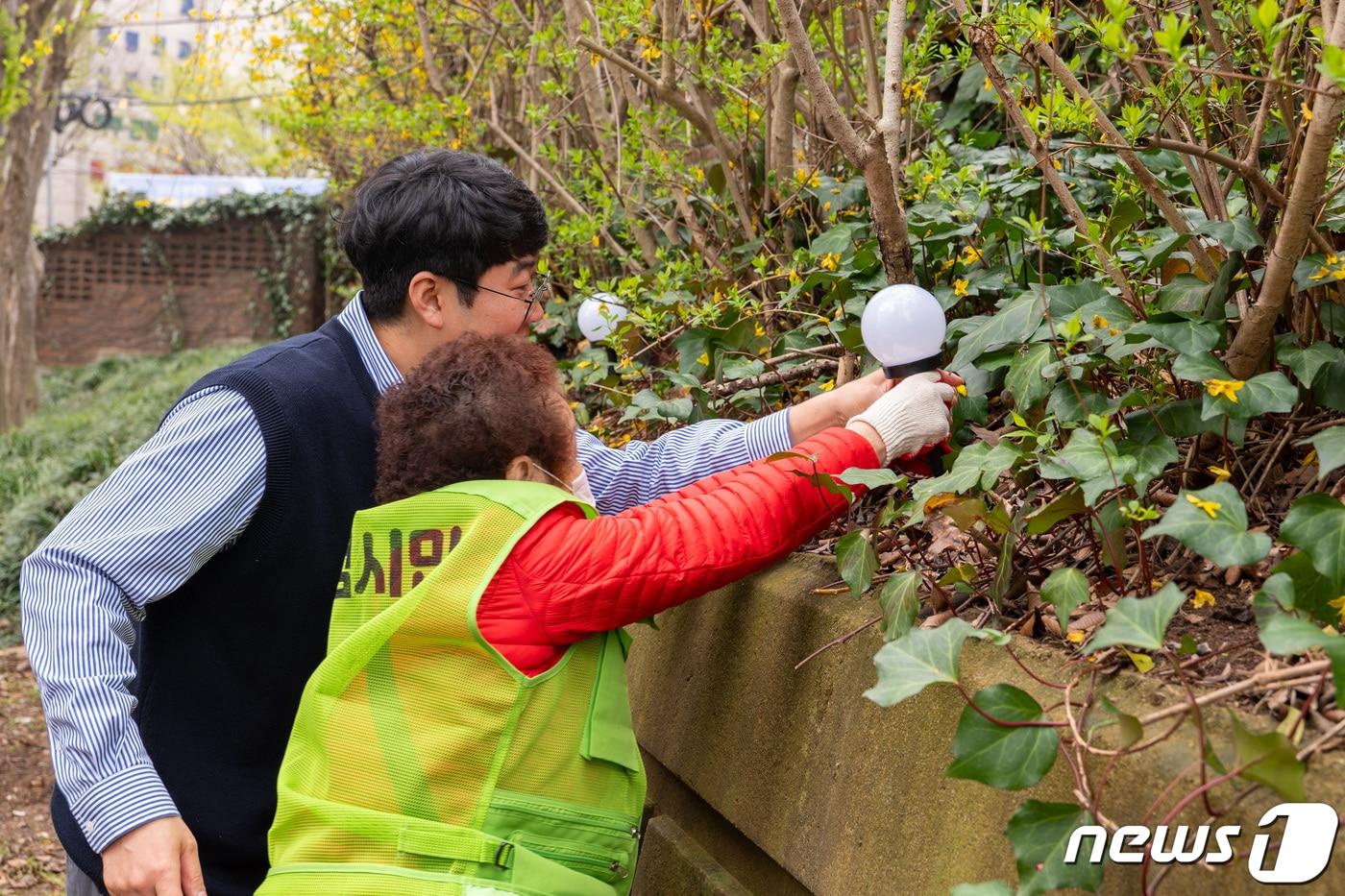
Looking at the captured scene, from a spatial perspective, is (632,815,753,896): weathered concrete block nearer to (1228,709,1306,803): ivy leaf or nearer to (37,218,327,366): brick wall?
(1228,709,1306,803): ivy leaf

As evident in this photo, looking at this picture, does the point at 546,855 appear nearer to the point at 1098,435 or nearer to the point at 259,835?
the point at 259,835

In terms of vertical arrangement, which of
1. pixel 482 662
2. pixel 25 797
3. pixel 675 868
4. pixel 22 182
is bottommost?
pixel 25 797

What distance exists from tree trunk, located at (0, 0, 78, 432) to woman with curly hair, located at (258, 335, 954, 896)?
1421cm

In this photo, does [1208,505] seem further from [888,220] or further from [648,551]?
[888,220]

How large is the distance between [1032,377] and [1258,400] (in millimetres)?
387

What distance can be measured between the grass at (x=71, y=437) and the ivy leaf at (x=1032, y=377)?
20.2 feet

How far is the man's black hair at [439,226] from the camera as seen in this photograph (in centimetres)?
250

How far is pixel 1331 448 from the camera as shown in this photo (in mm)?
1681

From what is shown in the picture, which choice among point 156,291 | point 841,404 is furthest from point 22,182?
point 841,404

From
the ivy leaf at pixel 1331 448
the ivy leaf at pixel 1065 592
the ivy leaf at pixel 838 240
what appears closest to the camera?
the ivy leaf at pixel 1331 448

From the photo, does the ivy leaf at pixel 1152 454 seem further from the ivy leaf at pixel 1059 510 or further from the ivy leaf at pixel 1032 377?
the ivy leaf at pixel 1032 377

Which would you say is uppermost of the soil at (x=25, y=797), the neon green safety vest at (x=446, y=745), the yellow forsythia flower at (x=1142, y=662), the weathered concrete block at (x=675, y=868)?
the yellow forsythia flower at (x=1142, y=662)

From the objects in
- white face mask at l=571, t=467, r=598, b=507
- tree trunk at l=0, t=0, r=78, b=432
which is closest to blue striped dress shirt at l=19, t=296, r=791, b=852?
white face mask at l=571, t=467, r=598, b=507

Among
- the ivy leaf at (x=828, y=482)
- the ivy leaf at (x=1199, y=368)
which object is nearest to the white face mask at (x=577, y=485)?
the ivy leaf at (x=828, y=482)
